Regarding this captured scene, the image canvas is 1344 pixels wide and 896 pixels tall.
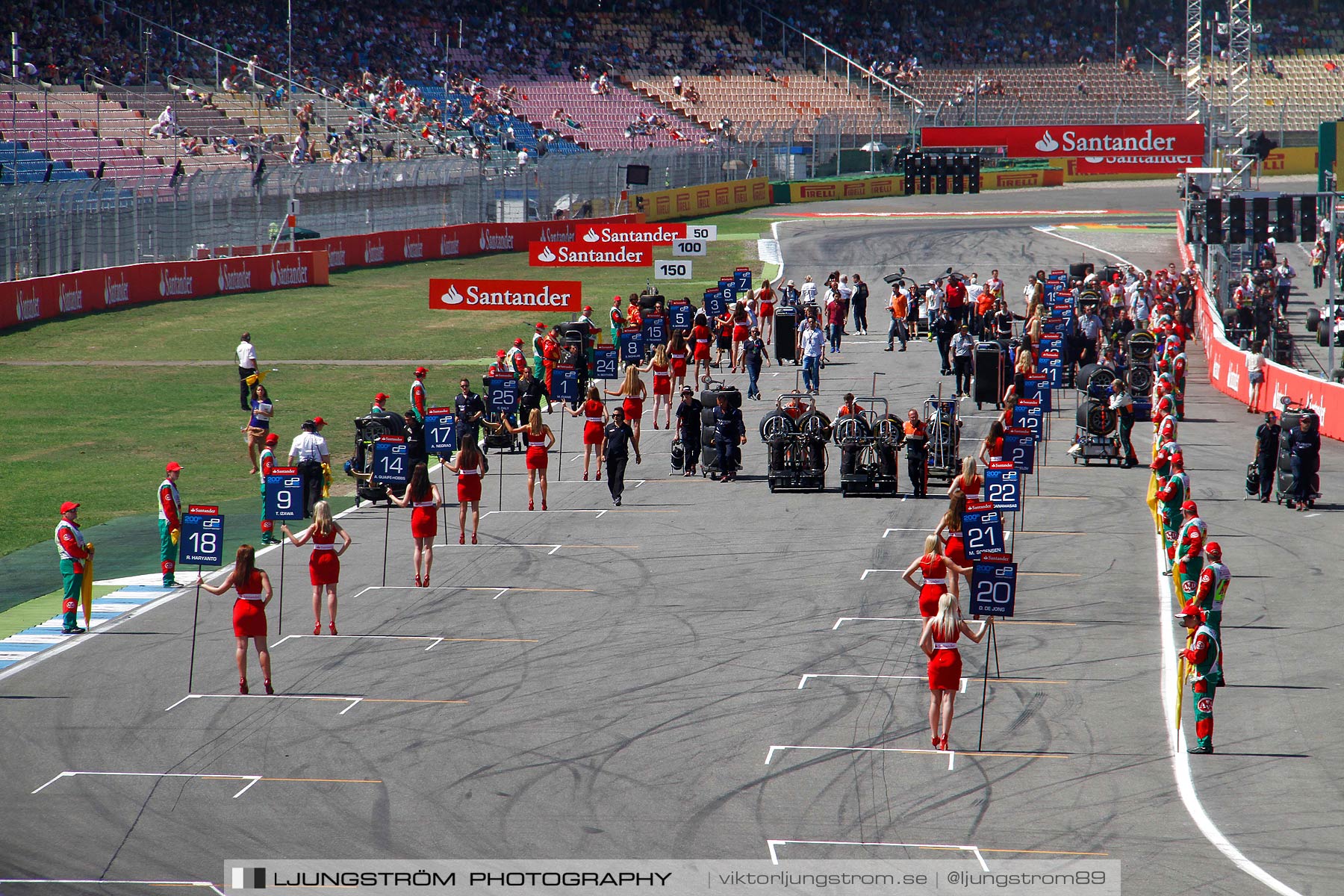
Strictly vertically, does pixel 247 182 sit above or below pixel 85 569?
above

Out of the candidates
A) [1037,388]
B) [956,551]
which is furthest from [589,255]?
[956,551]

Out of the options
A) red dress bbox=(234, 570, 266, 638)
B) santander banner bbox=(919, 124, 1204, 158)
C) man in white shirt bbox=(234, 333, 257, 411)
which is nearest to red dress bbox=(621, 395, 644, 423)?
man in white shirt bbox=(234, 333, 257, 411)

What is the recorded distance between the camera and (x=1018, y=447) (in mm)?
21875

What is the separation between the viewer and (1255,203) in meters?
35.3

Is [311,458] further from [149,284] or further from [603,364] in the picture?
[149,284]

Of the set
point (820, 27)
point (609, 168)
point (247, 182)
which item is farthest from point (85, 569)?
point (820, 27)

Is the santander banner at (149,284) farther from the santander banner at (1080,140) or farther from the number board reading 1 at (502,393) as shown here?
the santander banner at (1080,140)

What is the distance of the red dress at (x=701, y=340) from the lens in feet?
107

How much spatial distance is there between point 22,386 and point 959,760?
2582cm

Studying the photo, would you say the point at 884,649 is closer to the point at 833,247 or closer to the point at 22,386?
the point at 22,386

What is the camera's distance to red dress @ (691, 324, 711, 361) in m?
32.8

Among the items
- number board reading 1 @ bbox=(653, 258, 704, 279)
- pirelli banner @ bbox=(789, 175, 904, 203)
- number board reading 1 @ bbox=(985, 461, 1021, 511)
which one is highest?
pirelli banner @ bbox=(789, 175, 904, 203)

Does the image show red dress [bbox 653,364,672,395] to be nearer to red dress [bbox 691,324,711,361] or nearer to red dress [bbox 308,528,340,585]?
red dress [bbox 691,324,711,361]

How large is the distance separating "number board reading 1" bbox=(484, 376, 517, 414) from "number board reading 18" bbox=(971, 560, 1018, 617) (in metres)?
12.8
